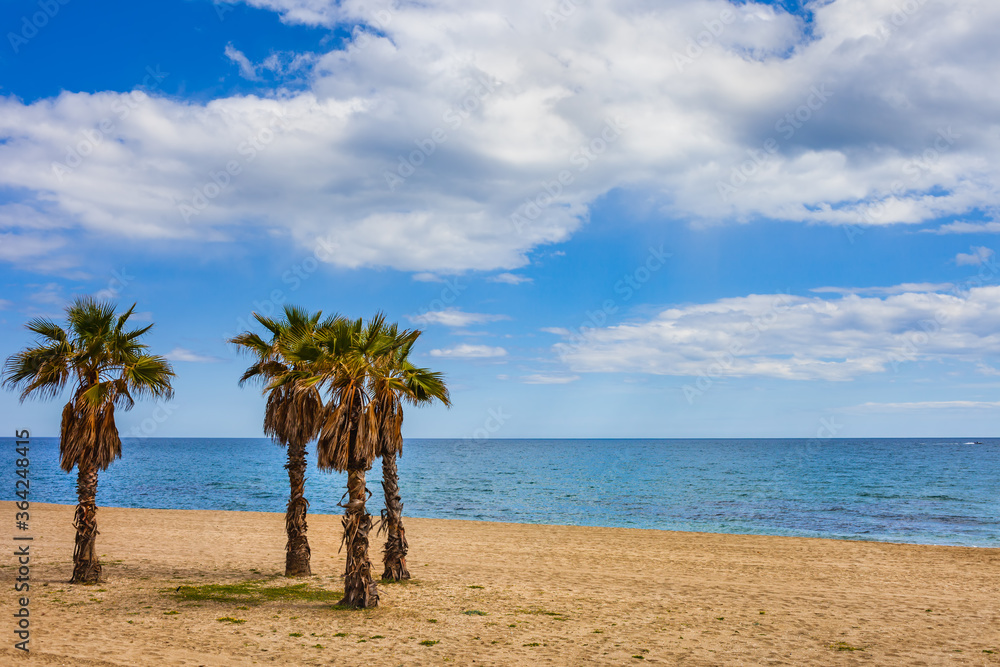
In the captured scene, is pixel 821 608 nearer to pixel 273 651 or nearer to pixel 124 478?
pixel 273 651

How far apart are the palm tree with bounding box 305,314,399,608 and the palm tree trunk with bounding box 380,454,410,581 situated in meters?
1.89

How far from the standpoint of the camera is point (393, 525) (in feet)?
63.3

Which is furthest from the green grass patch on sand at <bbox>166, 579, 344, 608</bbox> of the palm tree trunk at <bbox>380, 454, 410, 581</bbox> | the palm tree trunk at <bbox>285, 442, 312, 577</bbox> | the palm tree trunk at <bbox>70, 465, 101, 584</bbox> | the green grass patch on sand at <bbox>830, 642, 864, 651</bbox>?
the green grass patch on sand at <bbox>830, 642, 864, 651</bbox>

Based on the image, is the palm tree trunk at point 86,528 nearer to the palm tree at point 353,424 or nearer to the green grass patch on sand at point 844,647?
the palm tree at point 353,424

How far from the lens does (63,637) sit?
13.7m

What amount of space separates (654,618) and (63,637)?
13.0 metres

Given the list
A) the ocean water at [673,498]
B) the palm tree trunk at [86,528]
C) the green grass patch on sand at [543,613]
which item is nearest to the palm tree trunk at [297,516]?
the palm tree trunk at [86,528]

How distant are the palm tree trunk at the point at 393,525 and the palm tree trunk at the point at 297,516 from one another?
2.29 m

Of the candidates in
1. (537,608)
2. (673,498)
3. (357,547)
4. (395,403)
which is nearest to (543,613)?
(537,608)

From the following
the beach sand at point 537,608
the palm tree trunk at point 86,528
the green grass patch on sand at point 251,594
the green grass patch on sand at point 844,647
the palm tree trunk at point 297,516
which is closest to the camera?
the beach sand at point 537,608

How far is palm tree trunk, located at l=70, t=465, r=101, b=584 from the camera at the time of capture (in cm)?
1828

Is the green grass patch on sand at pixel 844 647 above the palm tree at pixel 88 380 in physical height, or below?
below

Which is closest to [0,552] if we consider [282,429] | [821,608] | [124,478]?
[282,429]

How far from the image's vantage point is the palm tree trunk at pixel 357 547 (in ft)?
53.2
